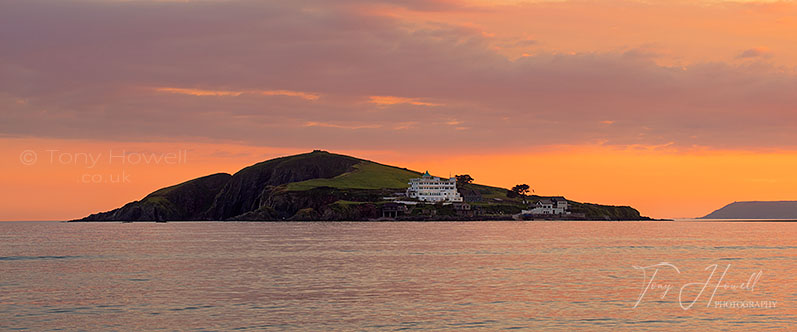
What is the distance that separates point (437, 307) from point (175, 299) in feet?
58.1

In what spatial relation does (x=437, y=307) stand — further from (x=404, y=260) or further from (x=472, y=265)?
(x=404, y=260)

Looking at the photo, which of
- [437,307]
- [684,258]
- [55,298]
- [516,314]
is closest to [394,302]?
[437,307]

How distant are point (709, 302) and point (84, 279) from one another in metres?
49.7

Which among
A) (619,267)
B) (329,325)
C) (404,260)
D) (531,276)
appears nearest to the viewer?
(329,325)

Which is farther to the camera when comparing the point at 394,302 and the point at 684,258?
the point at 684,258

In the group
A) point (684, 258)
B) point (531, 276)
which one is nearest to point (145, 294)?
point (531, 276)

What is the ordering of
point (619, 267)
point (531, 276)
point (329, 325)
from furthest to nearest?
1. point (619, 267)
2. point (531, 276)
3. point (329, 325)

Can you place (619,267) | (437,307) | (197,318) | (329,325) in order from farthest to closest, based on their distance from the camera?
(619,267)
(437,307)
(197,318)
(329,325)

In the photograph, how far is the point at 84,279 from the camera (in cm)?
6362

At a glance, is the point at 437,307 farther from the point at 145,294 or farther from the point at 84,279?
the point at 84,279

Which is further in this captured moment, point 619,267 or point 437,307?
point 619,267

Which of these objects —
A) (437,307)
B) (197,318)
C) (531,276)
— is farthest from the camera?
(531,276)

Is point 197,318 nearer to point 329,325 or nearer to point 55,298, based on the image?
point 329,325

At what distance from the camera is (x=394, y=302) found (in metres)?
46.8
